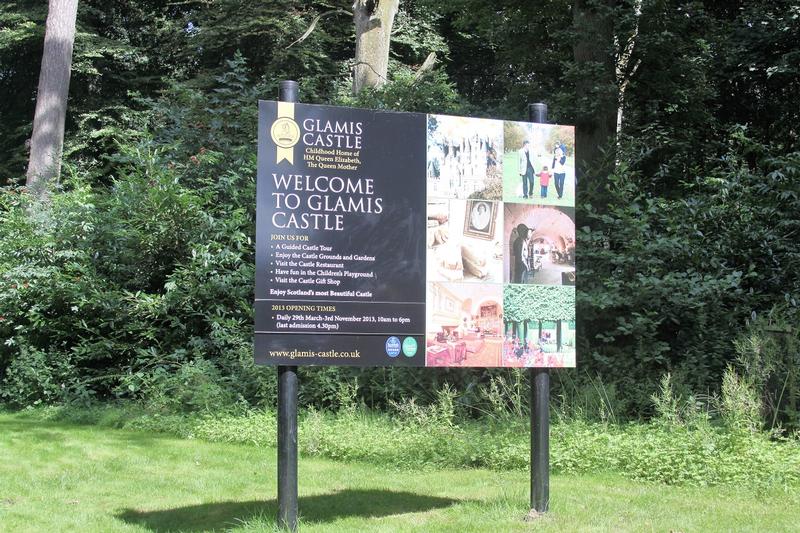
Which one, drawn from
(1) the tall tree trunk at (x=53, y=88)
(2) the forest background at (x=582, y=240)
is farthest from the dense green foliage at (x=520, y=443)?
(1) the tall tree trunk at (x=53, y=88)

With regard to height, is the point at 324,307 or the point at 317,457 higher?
the point at 324,307

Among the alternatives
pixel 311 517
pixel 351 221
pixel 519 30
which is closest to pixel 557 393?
pixel 311 517

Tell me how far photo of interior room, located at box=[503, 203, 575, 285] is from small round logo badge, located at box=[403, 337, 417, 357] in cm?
84

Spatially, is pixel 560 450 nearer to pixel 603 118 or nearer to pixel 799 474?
pixel 799 474

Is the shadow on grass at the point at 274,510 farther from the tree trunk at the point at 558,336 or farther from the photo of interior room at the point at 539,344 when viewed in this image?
the tree trunk at the point at 558,336

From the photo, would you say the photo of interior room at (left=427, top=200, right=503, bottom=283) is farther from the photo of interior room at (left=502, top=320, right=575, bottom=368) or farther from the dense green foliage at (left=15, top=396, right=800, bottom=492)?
the dense green foliage at (left=15, top=396, right=800, bottom=492)

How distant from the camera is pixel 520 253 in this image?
5.75 meters

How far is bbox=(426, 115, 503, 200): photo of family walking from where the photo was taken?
5.56 meters

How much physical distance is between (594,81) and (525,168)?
7230 mm

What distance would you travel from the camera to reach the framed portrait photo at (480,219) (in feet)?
18.4

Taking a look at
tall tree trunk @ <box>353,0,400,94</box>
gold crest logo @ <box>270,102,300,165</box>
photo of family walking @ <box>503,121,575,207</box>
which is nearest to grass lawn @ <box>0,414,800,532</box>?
photo of family walking @ <box>503,121,575,207</box>

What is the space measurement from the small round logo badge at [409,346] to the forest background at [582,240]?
11.8 feet

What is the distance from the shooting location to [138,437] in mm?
9516

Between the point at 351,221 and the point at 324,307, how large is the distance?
61 cm
